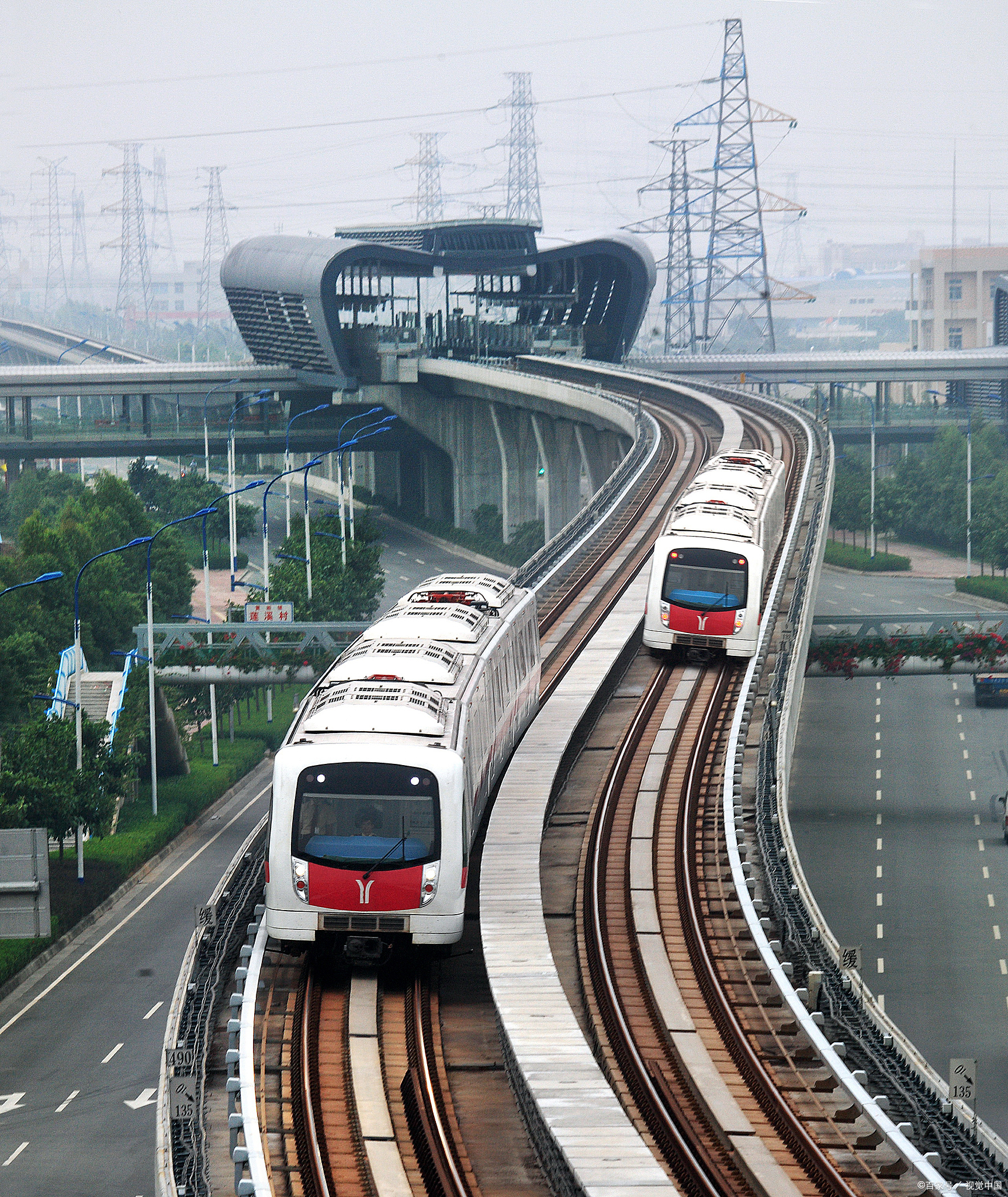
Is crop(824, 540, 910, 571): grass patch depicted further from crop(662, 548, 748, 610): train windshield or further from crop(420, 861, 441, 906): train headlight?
crop(420, 861, 441, 906): train headlight

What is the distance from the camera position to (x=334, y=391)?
12094 centimetres

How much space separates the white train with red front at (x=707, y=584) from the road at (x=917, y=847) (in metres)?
11.2

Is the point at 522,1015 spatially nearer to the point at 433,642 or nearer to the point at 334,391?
the point at 433,642

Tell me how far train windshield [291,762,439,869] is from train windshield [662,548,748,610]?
60.0 ft

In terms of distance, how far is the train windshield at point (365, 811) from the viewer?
2273 centimetres

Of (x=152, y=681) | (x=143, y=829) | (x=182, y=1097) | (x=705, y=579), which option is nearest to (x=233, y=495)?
(x=143, y=829)

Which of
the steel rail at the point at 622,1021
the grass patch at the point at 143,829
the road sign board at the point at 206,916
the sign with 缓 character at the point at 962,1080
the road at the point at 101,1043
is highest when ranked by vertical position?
the road sign board at the point at 206,916

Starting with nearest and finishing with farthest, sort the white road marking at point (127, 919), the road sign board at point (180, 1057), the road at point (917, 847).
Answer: the road sign board at point (180, 1057)
the white road marking at point (127, 919)
the road at point (917, 847)

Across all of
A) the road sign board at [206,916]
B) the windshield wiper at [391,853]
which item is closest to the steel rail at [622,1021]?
the windshield wiper at [391,853]

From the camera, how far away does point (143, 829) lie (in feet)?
194

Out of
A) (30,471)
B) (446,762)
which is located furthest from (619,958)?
(30,471)

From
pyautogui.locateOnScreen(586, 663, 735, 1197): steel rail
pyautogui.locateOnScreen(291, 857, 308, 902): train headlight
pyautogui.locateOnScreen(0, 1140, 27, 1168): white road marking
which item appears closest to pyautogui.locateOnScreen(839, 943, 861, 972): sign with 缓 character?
pyautogui.locateOnScreen(586, 663, 735, 1197): steel rail

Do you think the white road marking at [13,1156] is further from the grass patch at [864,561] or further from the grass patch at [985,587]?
the grass patch at [864,561]

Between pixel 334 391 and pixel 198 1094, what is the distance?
10403cm
